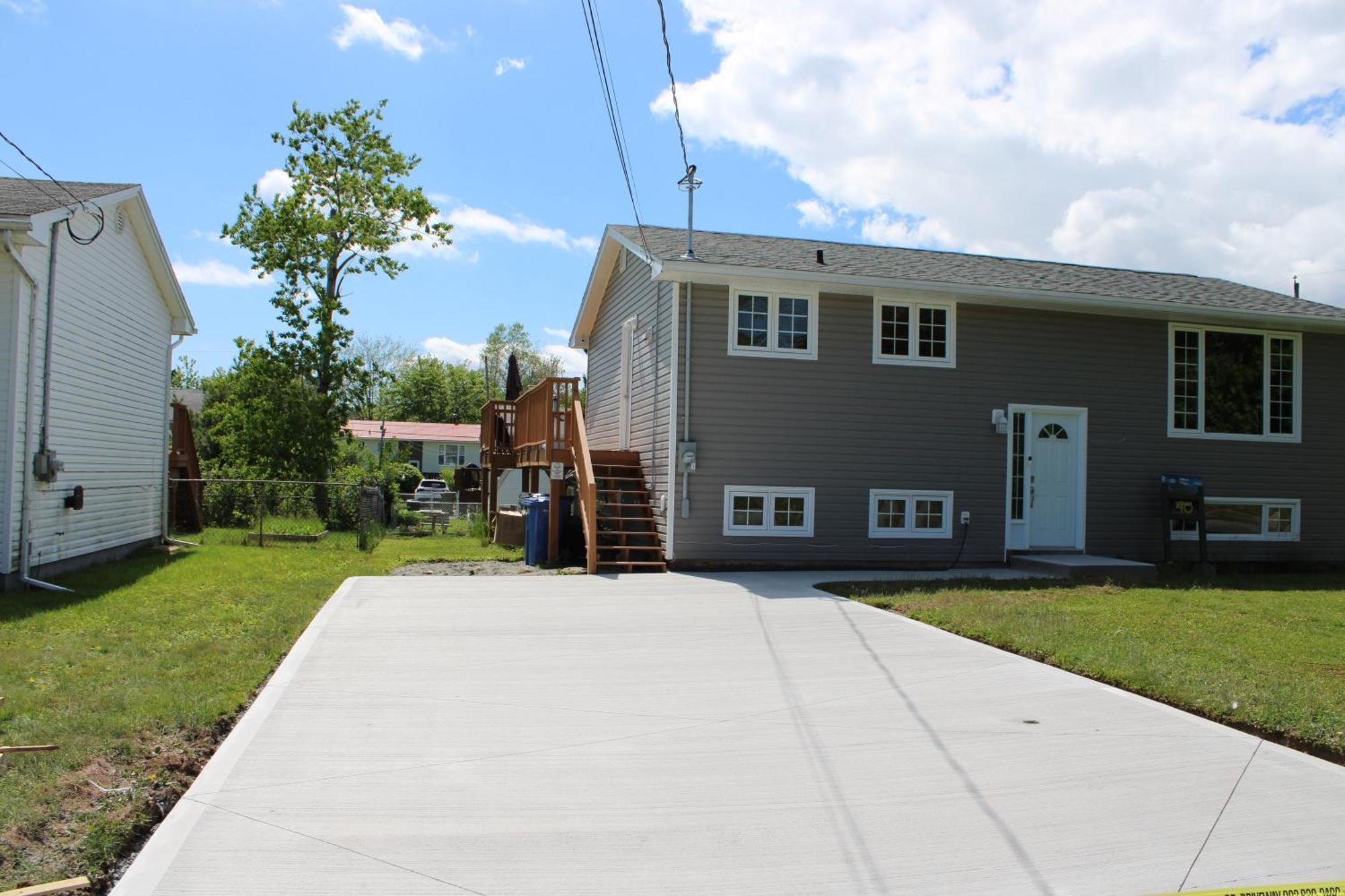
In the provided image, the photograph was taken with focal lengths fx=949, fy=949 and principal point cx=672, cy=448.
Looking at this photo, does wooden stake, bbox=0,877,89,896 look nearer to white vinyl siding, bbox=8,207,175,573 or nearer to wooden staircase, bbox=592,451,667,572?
white vinyl siding, bbox=8,207,175,573

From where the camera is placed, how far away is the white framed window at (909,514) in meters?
13.3

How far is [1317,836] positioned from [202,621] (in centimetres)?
818

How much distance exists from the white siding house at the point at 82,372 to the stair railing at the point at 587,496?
20.2ft

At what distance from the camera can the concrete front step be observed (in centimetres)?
1245

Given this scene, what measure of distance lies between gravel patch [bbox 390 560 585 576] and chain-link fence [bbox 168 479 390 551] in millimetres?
3219

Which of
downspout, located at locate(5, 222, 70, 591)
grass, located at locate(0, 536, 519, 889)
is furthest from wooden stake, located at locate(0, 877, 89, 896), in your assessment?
downspout, located at locate(5, 222, 70, 591)

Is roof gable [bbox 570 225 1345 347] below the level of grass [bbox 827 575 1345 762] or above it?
above

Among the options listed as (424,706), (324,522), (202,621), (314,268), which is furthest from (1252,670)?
(314,268)

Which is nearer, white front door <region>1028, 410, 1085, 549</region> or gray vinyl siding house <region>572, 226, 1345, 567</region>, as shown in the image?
gray vinyl siding house <region>572, 226, 1345, 567</region>

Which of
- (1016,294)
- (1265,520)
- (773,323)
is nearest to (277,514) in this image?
(773,323)

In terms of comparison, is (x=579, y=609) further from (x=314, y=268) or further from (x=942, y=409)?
(x=314, y=268)

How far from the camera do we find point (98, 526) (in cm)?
1285

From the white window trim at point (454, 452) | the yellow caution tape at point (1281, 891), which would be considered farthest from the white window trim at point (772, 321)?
the white window trim at point (454, 452)

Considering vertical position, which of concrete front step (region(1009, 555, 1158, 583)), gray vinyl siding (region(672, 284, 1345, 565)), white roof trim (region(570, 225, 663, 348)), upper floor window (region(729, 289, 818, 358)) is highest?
white roof trim (region(570, 225, 663, 348))
